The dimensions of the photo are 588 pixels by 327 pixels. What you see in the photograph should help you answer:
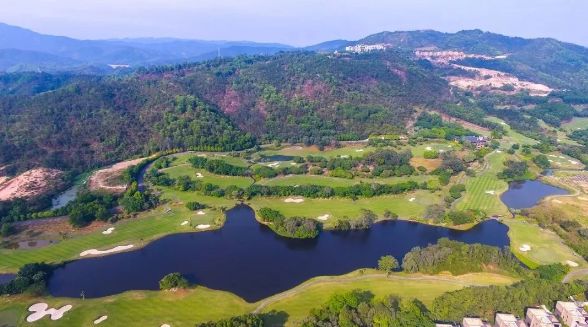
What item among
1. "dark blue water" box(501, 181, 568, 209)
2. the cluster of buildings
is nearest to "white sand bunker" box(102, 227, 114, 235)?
the cluster of buildings

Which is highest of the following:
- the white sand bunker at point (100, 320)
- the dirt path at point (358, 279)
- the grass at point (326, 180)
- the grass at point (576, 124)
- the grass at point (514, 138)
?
the grass at point (576, 124)

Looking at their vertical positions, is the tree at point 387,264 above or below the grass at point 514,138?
below

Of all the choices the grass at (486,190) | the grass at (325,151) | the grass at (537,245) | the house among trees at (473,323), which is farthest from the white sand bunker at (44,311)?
the grass at (325,151)

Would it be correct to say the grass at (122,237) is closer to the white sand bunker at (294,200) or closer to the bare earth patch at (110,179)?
the white sand bunker at (294,200)

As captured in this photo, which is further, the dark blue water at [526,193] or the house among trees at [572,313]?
the dark blue water at [526,193]

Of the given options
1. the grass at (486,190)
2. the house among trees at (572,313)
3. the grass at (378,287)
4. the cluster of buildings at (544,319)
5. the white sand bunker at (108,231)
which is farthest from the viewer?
the grass at (486,190)

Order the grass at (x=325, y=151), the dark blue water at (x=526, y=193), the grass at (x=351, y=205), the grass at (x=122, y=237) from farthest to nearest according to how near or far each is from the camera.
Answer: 1. the grass at (x=325, y=151)
2. the dark blue water at (x=526, y=193)
3. the grass at (x=351, y=205)
4. the grass at (x=122, y=237)

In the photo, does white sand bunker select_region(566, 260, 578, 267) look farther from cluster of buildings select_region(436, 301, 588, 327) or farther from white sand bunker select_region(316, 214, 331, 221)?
white sand bunker select_region(316, 214, 331, 221)

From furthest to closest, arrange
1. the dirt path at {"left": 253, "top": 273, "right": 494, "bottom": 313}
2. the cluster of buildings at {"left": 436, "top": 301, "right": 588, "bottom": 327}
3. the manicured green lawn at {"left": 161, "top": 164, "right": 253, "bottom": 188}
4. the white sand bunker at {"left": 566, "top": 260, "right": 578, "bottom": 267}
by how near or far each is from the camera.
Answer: the manicured green lawn at {"left": 161, "top": 164, "right": 253, "bottom": 188} < the white sand bunker at {"left": 566, "top": 260, "right": 578, "bottom": 267} < the dirt path at {"left": 253, "top": 273, "right": 494, "bottom": 313} < the cluster of buildings at {"left": 436, "top": 301, "right": 588, "bottom": 327}
